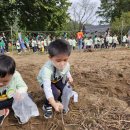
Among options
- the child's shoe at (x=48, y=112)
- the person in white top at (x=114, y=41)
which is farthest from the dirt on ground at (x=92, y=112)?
the person in white top at (x=114, y=41)

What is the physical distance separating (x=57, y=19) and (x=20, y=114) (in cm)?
2371

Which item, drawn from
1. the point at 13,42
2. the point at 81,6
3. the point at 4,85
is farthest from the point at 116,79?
the point at 81,6

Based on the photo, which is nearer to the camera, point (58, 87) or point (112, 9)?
point (58, 87)

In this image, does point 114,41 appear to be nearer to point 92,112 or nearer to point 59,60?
point 92,112

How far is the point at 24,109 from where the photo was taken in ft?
10.5

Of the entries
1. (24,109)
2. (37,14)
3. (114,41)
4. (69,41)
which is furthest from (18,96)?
(37,14)

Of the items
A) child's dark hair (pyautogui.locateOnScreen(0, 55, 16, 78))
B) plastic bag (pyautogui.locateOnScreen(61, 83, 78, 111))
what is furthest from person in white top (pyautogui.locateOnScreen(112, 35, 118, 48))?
child's dark hair (pyautogui.locateOnScreen(0, 55, 16, 78))

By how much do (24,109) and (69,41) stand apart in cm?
1596

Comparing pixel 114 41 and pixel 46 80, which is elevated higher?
pixel 46 80

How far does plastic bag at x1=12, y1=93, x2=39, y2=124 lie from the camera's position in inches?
125

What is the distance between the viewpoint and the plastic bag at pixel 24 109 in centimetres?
318

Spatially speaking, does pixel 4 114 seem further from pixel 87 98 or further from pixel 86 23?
pixel 86 23

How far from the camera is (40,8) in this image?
25.7 m

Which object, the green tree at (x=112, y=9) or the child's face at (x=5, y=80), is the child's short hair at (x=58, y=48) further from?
the green tree at (x=112, y=9)
